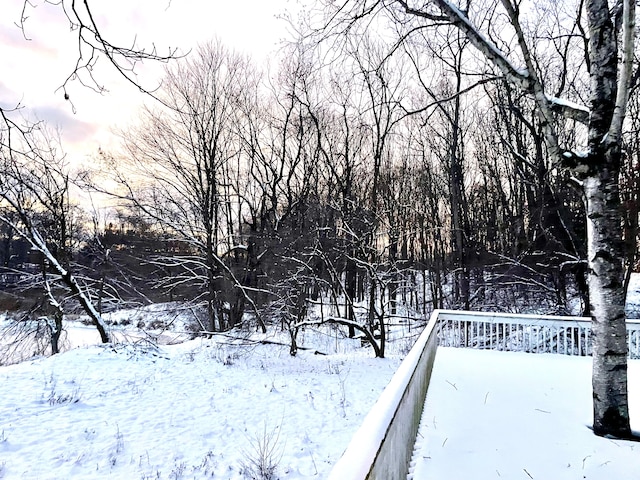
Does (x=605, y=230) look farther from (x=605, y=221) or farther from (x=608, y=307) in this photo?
(x=608, y=307)

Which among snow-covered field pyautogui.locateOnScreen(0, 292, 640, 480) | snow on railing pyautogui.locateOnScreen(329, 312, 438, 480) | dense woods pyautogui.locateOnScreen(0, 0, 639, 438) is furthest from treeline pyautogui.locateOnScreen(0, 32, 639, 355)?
snow on railing pyautogui.locateOnScreen(329, 312, 438, 480)

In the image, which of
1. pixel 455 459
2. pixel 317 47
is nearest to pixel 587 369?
pixel 455 459

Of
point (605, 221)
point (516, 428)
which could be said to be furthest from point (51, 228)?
point (605, 221)

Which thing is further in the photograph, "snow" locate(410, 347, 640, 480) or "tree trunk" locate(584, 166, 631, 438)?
"tree trunk" locate(584, 166, 631, 438)

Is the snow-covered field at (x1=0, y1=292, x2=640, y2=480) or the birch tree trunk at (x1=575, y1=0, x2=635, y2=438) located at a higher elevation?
the birch tree trunk at (x1=575, y1=0, x2=635, y2=438)

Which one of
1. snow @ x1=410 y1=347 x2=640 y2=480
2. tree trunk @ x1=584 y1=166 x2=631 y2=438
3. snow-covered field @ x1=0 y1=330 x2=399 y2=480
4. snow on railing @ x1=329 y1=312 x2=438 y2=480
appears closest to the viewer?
snow on railing @ x1=329 y1=312 x2=438 y2=480

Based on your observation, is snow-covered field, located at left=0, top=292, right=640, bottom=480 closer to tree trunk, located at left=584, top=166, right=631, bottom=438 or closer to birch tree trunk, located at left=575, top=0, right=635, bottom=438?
tree trunk, located at left=584, top=166, right=631, bottom=438

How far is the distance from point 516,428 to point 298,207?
13.6m

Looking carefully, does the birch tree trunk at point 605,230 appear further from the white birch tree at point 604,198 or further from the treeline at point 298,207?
the treeline at point 298,207

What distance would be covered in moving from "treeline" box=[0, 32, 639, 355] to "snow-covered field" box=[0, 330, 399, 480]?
2.49 m

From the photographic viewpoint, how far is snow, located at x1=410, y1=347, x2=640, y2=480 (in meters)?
2.63

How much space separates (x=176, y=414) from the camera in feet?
21.6

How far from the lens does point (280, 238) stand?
1384 cm

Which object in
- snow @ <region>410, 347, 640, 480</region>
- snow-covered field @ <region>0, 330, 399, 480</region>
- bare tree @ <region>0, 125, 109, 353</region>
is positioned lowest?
snow-covered field @ <region>0, 330, 399, 480</region>
